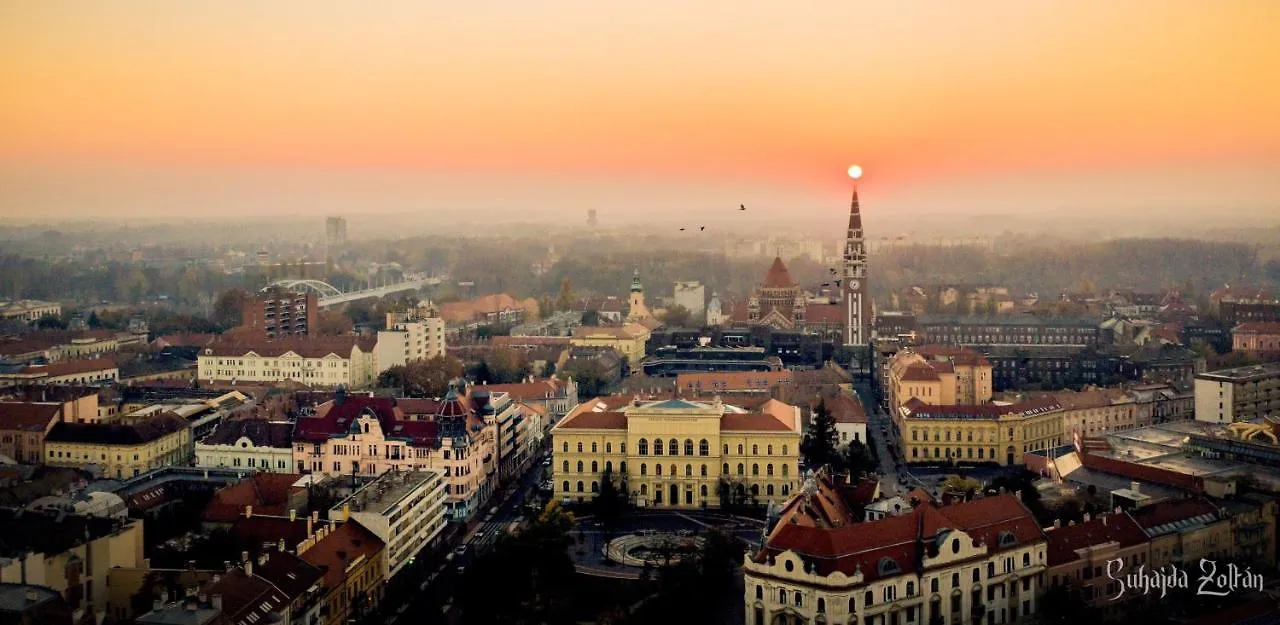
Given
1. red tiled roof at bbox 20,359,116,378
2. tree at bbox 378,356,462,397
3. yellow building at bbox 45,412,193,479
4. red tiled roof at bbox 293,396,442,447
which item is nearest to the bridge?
red tiled roof at bbox 20,359,116,378

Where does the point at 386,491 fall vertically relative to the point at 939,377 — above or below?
below

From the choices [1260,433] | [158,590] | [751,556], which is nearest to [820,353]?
[1260,433]

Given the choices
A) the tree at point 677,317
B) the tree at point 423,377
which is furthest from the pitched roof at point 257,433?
the tree at point 677,317

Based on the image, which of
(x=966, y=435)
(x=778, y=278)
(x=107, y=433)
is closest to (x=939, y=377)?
(x=966, y=435)

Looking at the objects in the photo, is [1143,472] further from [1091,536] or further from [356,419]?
[356,419]

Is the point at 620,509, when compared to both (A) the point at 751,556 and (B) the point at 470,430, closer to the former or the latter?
(B) the point at 470,430

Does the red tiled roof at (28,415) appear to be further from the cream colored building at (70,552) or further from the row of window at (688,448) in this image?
the row of window at (688,448)
